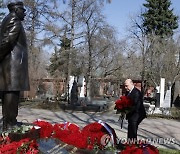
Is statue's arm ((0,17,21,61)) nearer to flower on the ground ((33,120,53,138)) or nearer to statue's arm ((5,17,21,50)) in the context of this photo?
statue's arm ((5,17,21,50))

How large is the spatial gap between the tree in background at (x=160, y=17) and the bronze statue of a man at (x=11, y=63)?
43703 millimetres

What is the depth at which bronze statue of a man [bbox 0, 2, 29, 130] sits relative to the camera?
5.50 metres

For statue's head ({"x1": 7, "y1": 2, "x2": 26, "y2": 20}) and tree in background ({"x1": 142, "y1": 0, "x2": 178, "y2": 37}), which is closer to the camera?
statue's head ({"x1": 7, "y1": 2, "x2": 26, "y2": 20})

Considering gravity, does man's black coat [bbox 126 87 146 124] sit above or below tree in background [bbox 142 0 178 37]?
below

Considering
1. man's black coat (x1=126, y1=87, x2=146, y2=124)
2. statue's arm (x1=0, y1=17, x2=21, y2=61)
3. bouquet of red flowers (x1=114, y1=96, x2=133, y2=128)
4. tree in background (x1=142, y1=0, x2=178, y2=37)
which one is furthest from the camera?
tree in background (x1=142, y1=0, x2=178, y2=37)

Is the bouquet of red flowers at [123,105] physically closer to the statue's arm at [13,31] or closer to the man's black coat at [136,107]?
the man's black coat at [136,107]

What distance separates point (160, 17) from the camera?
4894cm

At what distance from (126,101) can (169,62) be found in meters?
32.1

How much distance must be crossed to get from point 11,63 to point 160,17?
45.6 m

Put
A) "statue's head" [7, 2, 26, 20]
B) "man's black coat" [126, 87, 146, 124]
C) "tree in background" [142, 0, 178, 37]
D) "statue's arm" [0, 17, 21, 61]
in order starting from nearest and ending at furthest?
"statue's arm" [0, 17, 21, 61] → "statue's head" [7, 2, 26, 20] → "man's black coat" [126, 87, 146, 124] → "tree in background" [142, 0, 178, 37]

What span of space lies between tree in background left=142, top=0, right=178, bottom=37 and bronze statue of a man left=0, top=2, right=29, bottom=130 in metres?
43.7

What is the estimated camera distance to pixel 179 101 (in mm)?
27406

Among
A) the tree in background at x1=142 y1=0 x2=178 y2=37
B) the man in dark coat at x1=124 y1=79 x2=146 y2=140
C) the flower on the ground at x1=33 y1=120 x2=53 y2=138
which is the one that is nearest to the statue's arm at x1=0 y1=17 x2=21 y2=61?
the flower on the ground at x1=33 y1=120 x2=53 y2=138

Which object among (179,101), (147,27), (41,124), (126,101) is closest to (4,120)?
(41,124)
